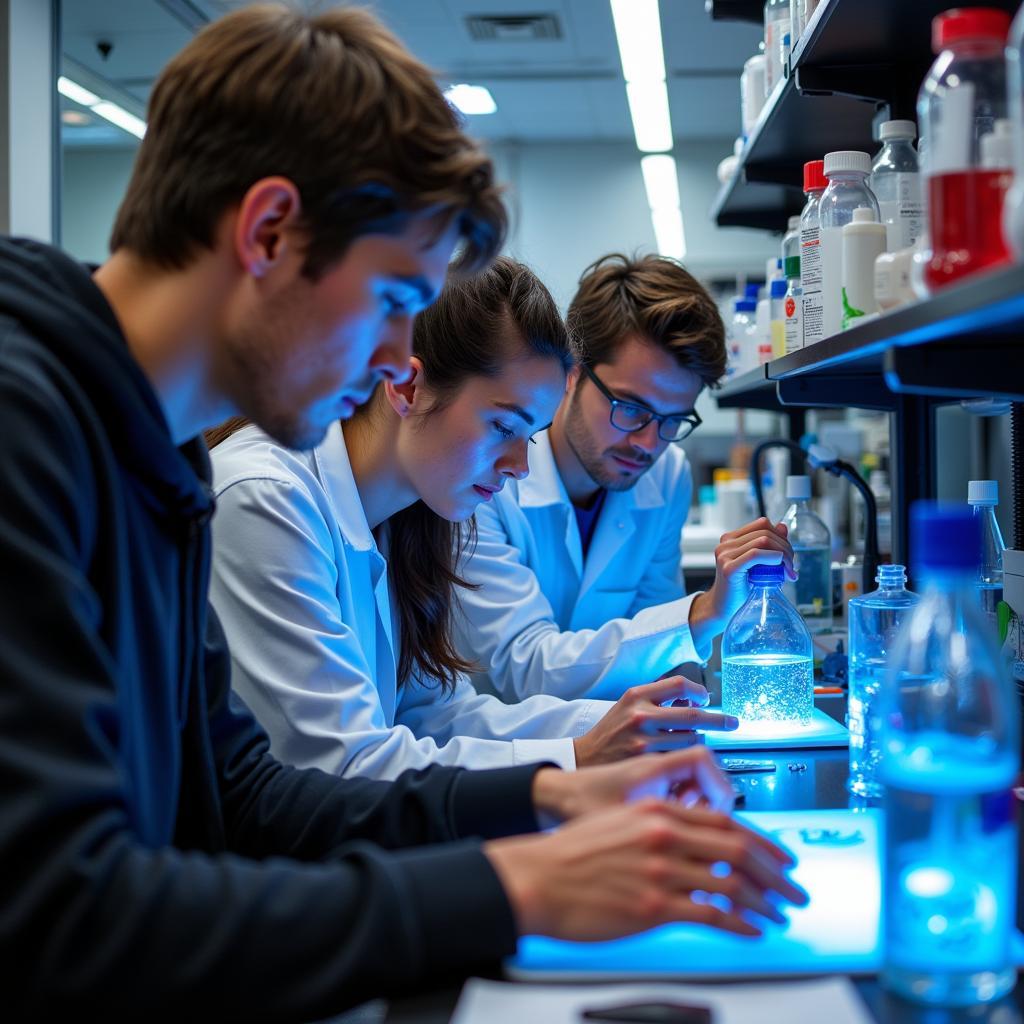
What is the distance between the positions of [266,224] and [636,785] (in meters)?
0.61

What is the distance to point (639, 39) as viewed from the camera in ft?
17.9

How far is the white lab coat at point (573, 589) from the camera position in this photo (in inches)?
83.0

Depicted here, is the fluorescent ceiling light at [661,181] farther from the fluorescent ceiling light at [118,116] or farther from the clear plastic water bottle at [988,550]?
the clear plastic water bottle at [988,550]

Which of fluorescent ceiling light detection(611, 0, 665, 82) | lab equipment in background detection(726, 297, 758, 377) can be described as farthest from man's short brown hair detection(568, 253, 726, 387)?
fluorescent ceiling light detection(611, 0, 665, 82)

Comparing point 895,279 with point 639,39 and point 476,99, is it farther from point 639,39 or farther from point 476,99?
point 476,99

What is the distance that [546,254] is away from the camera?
8141 mm

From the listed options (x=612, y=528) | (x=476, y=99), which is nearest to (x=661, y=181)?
(x=476, y=99)

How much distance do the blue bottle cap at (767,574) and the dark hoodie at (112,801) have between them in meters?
0.96

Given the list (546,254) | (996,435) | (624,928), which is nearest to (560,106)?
(546,254)

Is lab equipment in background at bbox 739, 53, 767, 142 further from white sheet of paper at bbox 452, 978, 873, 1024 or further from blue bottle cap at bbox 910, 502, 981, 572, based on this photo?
white sheet of paper at bbox 452, 978, 873, 1024

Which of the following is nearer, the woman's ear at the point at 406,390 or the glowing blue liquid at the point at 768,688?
the woman's ear at the point at 406,390

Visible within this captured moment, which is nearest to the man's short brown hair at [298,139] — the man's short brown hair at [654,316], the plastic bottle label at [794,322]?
the plastic bottle label at [794,322]

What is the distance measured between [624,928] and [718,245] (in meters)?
7.70

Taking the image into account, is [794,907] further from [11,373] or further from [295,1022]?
[11,373]
